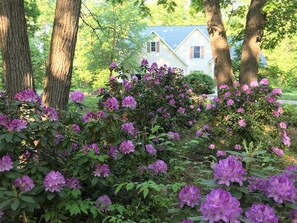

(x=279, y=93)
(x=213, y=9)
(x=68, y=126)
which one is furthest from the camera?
(x=213, y=9)

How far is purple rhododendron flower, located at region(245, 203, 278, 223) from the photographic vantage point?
145 cm

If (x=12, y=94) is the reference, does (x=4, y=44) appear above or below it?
above

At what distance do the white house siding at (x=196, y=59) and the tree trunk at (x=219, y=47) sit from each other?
72.2 feet

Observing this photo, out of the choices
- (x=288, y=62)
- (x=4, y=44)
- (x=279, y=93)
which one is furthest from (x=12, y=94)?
(x=288, y=62)

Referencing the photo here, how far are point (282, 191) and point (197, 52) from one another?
29.0 metres

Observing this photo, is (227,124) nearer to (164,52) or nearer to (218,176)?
(218,176)

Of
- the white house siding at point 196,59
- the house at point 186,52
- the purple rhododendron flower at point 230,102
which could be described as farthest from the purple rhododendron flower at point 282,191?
the white house siding at point 196,59

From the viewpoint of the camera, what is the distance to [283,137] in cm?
557

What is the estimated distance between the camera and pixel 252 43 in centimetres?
768

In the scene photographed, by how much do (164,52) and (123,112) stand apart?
87.9 ft

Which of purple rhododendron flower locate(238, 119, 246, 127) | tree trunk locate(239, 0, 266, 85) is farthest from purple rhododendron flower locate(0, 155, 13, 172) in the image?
tree trunk locate(239, 0, 266, 85)

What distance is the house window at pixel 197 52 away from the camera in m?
29.5

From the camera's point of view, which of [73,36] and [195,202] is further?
[73,36]

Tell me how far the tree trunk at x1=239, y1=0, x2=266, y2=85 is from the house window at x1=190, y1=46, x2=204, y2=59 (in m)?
22.1
